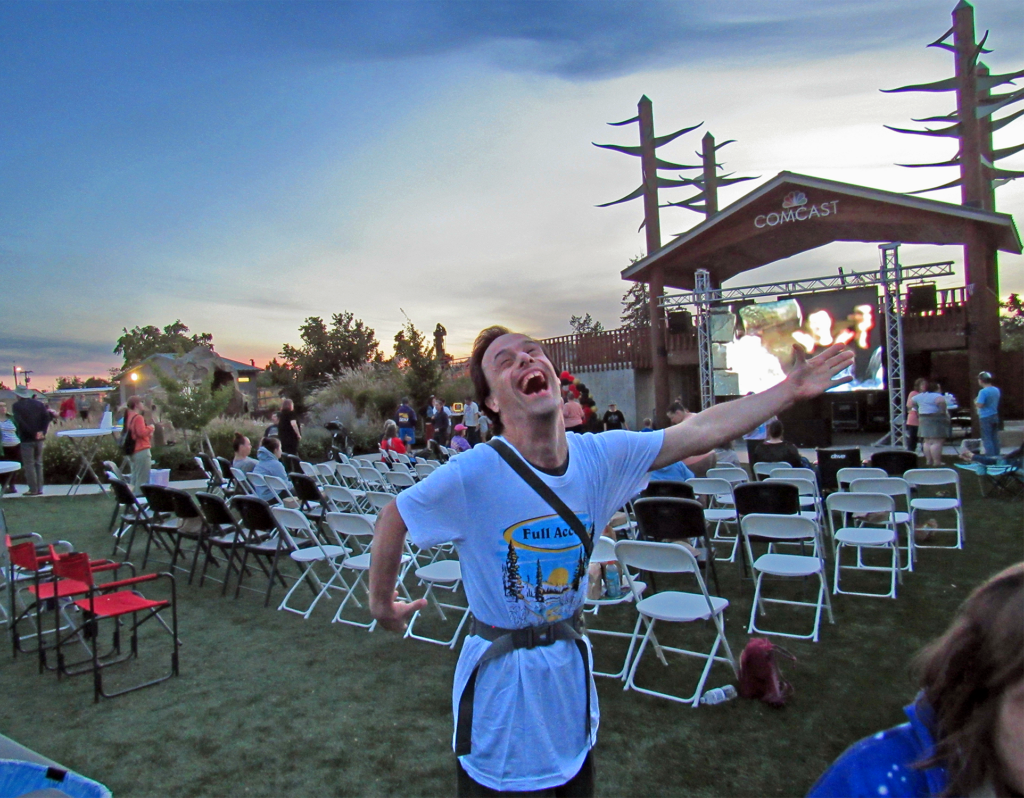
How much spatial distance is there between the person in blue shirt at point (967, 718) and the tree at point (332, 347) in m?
34.5

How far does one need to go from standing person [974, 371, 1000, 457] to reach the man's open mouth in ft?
35.8

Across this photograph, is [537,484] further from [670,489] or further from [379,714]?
[670,489]

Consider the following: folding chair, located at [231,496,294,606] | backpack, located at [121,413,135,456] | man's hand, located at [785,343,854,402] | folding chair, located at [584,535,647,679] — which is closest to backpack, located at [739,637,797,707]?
folding chair, located at [584,535,647,679]

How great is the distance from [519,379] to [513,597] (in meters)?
0.49

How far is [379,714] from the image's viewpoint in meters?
3.54

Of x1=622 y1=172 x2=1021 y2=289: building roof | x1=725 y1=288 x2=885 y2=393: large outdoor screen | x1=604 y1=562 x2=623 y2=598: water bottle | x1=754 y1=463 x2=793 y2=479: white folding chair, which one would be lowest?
x1=604 y1=562 x2=623 y2=598: water bottle

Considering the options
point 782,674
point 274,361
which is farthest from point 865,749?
point 274,361

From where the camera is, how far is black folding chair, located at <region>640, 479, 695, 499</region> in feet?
18.5

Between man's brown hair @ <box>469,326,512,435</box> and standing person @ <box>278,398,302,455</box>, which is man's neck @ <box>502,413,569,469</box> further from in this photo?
standing person @ <box>278,398,302,455</box>

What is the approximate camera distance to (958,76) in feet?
49.3

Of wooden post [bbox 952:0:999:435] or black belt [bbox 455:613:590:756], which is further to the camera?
wooden post [bbox 952:0:999:435]

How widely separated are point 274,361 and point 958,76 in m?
34.6

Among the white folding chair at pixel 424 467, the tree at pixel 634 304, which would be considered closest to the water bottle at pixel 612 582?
the white folding chair at pixel 424 467

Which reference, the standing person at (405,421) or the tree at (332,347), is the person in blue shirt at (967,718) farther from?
the tree at (332,347)
